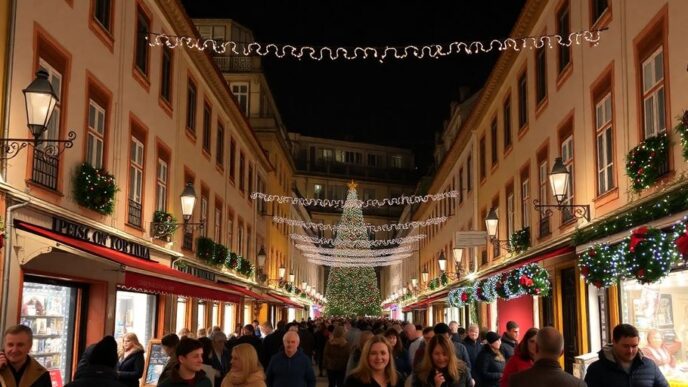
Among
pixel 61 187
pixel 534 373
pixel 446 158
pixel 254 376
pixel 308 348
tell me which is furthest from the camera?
pixel 446 158

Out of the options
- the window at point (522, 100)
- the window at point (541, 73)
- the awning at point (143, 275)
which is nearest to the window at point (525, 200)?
the window at point (522, 100)

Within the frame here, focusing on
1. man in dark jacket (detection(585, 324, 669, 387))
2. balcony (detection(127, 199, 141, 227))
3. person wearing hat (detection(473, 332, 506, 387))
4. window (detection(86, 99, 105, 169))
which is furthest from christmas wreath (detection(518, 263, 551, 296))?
man in dark jacket (detection(585, 324, 669, 387))

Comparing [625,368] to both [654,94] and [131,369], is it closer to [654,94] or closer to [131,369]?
[131,369]

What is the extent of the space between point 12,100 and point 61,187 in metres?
2.50

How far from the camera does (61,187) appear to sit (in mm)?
13570

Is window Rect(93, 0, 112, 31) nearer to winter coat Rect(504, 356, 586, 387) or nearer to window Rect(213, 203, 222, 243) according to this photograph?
winter coat Rect(504, 356, 586, 387)

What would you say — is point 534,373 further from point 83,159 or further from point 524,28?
point 524,28

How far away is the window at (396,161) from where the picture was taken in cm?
9988

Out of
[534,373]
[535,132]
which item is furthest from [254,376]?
[535,132]

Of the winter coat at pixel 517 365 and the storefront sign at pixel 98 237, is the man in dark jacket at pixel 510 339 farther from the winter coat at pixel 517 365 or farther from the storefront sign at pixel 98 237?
the storefront sign at pixel 98 237

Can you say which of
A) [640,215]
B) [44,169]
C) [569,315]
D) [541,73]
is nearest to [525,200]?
[541,73]

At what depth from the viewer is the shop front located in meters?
11.8

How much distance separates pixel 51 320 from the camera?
1374cm

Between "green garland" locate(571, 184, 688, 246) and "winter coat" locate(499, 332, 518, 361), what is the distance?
8.75ft
